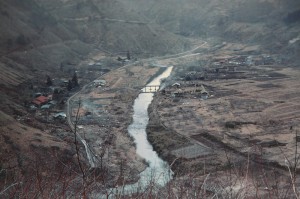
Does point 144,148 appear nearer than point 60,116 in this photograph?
Yes

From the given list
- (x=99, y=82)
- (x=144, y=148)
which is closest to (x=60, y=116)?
(x=144, y=148)

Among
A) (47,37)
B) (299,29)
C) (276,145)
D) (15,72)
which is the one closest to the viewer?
(276,145)

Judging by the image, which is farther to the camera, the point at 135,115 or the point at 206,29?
the point at 206,29

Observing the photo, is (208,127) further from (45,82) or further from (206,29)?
(206,29)

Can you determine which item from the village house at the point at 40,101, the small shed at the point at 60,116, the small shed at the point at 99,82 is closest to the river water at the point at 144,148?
the small shed at the point at 99,82

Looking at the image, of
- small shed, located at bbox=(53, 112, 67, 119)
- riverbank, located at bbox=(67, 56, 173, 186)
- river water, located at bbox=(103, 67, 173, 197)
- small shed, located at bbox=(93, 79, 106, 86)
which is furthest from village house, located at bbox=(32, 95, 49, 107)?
small shed, located at bbox=(93, 79, 106, 86)

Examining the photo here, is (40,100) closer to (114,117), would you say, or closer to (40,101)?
(40,101)

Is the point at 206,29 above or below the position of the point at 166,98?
above

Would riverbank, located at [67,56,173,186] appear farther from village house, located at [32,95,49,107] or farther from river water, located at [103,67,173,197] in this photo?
village house, located at [32,95,49,107]

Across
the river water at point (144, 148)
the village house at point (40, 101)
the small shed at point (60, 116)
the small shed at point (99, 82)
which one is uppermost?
the small shed at point (99, 82)

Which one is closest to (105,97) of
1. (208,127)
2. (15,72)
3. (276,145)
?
(15,72)

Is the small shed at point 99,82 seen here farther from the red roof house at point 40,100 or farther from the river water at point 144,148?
the red roof house at point 40,100
